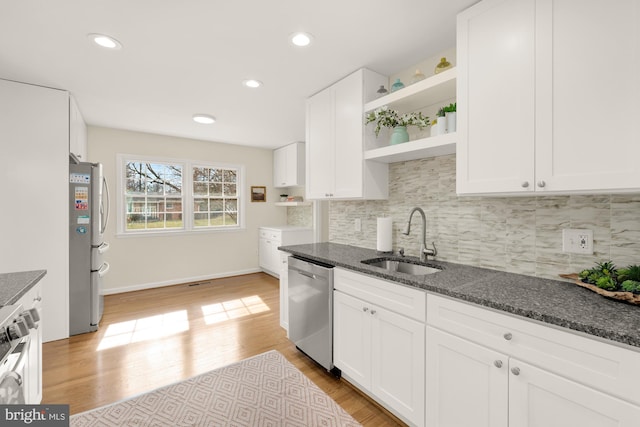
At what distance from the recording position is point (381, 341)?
1.75 meters

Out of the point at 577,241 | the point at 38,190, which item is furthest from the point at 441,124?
the point at 38,190

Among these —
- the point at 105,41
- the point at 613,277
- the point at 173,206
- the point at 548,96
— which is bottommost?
the point at 613,277

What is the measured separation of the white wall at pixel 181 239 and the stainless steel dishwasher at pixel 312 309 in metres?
3.05

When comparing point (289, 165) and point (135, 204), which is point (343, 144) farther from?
point (135, 204)

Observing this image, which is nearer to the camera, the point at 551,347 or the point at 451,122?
the point at 551,347

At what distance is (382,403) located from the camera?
1.82 meters

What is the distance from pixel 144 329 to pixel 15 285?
188 centimetres

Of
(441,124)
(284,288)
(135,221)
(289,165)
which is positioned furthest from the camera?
(289,165)

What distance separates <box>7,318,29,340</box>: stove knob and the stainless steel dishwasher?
160 cm

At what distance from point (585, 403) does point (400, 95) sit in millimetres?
1899

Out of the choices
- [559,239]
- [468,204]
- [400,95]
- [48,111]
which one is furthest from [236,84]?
[559,239]

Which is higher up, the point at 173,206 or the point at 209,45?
the point at 209,45

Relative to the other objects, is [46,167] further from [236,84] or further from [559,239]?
[559,239]

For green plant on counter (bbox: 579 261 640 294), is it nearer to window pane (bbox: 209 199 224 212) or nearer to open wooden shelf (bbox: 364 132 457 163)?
open wooden shelf (bbox: 364 132 457 163)
